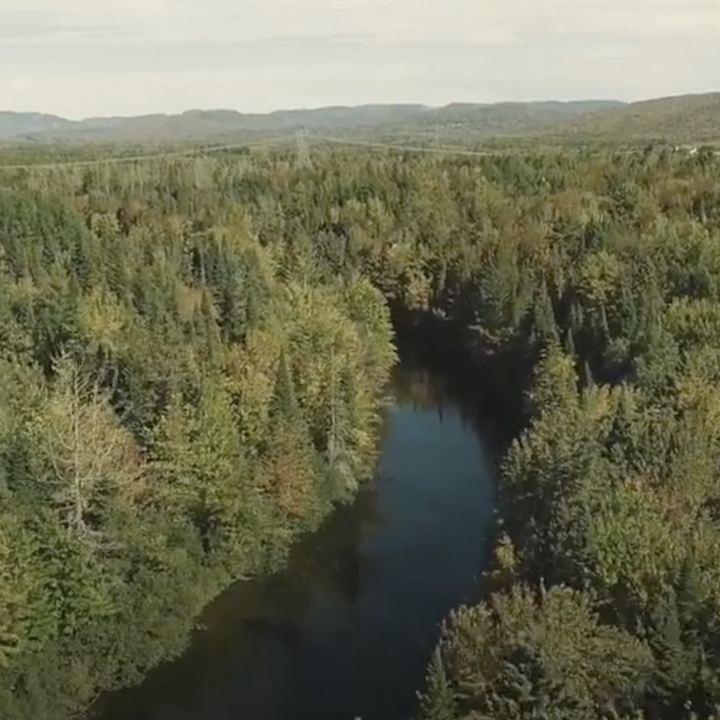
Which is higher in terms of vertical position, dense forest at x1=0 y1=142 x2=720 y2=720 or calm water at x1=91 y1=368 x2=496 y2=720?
dense forest at x1=0 y1=142 x2=720 y2=720

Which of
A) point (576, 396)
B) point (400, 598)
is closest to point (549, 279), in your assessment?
point (576, 396)

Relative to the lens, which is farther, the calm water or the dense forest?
the calm water

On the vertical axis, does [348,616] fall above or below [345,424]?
below

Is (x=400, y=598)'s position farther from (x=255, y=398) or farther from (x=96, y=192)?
(x=96, y=192)

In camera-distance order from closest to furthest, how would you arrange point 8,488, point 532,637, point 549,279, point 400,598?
point 532,637
point 8,488
point 400,598
point 549,279
